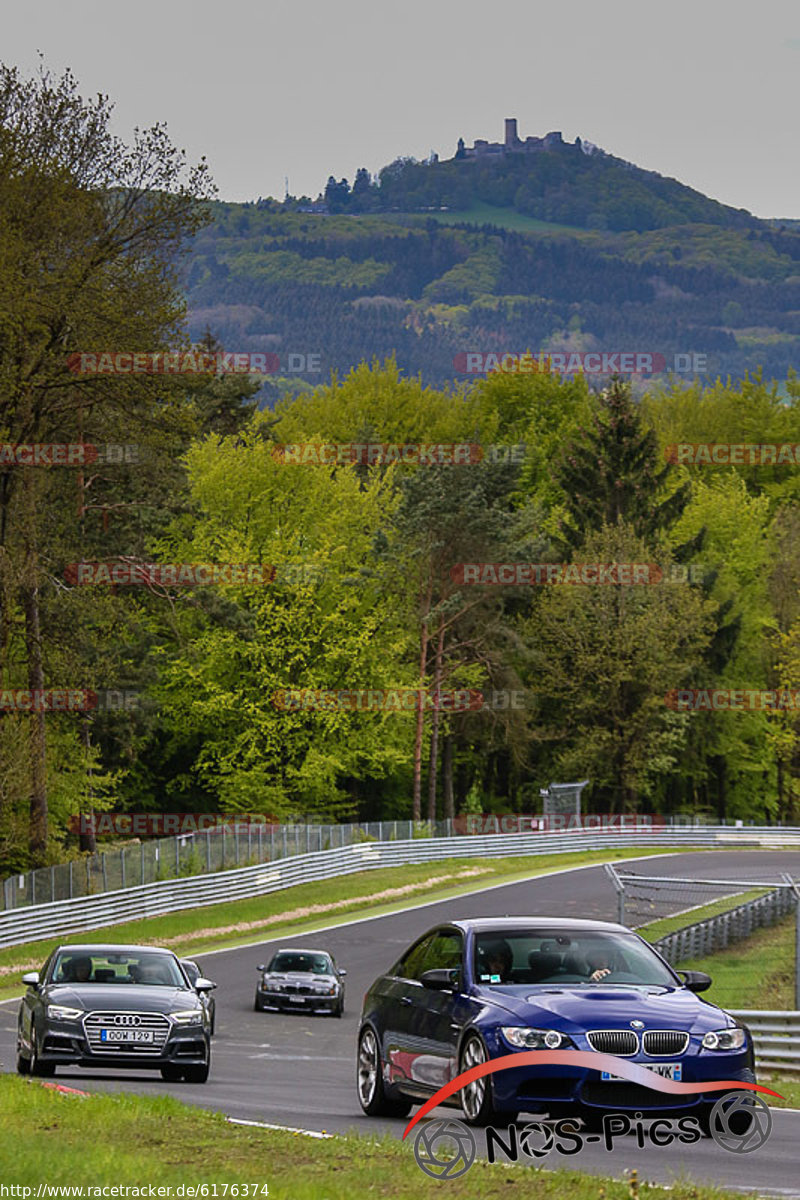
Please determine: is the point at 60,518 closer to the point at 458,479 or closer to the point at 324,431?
the point at 458,479

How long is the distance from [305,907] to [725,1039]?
3920cm

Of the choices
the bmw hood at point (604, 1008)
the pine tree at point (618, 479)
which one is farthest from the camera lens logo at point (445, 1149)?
the pine tree at point (618, 479)

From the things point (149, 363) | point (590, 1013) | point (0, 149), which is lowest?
point (590, 1013)

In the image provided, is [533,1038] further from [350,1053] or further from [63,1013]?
[350,1053]

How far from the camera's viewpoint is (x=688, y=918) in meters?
26.0

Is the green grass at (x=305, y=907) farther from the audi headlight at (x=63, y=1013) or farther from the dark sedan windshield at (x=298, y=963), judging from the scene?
the audi headlight at (x=63, y=1013)

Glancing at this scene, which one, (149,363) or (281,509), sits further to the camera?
(281,509)

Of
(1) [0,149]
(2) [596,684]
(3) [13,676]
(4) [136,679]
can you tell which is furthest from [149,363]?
(2) [596,684]

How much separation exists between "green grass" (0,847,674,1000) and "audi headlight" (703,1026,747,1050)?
2564cm

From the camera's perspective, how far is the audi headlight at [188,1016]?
1711 cm

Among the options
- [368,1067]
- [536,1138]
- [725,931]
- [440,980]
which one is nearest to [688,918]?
[725,931]

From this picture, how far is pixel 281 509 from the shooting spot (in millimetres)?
75062

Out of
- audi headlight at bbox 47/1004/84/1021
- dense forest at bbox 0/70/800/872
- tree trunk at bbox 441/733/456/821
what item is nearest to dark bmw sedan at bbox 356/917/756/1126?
audi headlight at bbox 47/1004/84/1021

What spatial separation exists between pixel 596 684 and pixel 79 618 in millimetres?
37067
